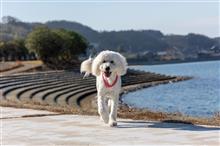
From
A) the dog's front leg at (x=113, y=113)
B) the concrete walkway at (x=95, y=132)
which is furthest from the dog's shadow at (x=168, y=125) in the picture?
the dog's front leg at (x=113, y=113)

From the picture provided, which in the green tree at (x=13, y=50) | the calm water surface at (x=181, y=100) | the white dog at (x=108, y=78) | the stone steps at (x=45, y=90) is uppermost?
the green tree at (x=13, y=50)

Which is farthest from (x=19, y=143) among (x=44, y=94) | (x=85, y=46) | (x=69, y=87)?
(x=85, y=46)

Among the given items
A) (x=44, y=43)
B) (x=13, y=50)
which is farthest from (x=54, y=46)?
(x=13, y=50)

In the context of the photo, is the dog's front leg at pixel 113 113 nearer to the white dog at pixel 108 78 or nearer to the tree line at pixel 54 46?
the white dog at pixel 108 78

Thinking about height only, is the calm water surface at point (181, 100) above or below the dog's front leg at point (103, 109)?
below

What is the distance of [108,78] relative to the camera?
1142 centimetres

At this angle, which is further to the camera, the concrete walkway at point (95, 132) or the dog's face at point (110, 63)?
the dog's face at point (110, 63)

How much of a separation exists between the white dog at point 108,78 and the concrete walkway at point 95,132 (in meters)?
0.30

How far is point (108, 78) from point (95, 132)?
155 cm

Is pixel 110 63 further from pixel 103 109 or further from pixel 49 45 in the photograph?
pixel 49 45

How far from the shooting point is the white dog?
11.2 m

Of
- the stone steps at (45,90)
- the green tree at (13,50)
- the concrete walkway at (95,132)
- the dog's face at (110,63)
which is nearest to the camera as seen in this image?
the concrete walkway at (95,132)

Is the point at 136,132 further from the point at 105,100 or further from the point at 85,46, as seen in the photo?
the point at 85,46

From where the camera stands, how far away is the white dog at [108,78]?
36.8ft
